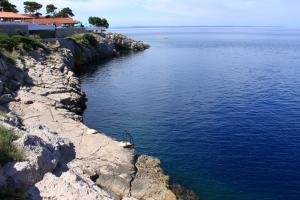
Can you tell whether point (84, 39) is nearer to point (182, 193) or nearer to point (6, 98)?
point (6, 98)

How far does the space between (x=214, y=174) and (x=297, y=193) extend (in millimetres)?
7403

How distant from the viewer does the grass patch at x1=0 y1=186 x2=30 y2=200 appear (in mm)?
18750

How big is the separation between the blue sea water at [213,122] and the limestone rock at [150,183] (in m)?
3.37

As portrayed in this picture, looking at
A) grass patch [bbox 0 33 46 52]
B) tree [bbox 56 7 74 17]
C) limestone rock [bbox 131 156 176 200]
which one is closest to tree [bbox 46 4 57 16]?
tree [bbox 56 7 74 17]

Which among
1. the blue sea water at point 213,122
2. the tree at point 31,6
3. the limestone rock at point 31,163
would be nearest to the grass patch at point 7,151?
the limestone rock at point 31,163

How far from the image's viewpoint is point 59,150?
25594mm

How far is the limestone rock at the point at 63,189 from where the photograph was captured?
20844 mm

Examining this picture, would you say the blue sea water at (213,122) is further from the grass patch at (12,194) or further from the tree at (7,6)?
the tree at (7,6)

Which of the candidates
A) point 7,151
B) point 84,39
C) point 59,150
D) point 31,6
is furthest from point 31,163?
point 31,6

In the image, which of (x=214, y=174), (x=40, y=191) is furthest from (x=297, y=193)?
(x=40, y=191)

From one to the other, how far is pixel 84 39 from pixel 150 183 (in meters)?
97.3

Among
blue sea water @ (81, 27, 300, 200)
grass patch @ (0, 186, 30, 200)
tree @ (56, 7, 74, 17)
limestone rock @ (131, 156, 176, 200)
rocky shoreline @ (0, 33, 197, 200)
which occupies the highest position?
tree @ (56, 7, 74, 17)

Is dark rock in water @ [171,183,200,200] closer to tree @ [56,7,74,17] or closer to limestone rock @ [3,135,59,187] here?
limestone rock @ [3,135,59,187]

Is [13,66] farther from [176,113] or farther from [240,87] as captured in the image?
[240,87]
